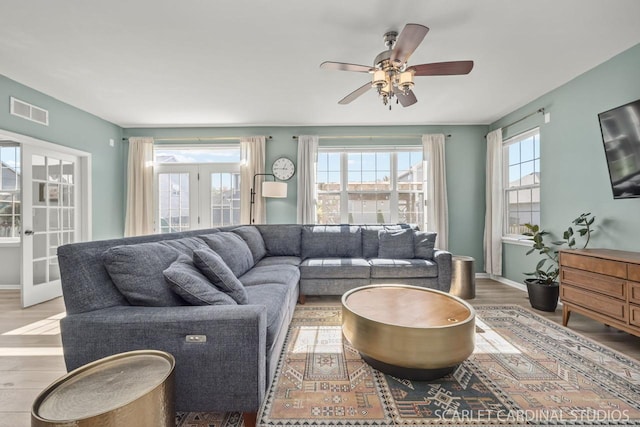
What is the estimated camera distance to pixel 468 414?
1457mm

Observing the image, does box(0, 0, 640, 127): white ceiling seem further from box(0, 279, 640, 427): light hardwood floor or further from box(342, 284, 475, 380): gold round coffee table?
box(0, 279, 640, 427): light hardwood floor

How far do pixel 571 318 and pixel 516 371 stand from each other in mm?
1520

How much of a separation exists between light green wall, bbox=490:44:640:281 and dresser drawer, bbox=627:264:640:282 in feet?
2.48

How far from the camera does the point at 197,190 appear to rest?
191 inches

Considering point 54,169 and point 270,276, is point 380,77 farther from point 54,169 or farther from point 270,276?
point 54,169

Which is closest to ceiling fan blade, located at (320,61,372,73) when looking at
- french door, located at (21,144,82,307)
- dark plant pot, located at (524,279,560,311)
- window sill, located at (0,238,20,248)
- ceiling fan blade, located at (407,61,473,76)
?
ceiling fan blade, located at (407,61,473,76)

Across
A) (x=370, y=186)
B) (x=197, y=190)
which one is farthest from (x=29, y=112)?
(x=370, y=186)

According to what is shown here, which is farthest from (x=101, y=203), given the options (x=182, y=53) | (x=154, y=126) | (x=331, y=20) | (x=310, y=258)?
(x=331, y=20)

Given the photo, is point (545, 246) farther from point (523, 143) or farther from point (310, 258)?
point (310, 258)

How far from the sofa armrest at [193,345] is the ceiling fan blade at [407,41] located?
1855 mm

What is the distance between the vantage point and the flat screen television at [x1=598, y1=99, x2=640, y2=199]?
2313 millimetres

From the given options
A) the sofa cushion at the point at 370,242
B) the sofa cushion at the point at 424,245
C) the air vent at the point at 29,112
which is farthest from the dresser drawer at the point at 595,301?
the air vent at the point at 29,112

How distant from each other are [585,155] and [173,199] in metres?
5.76

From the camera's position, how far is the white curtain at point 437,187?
4.50m
